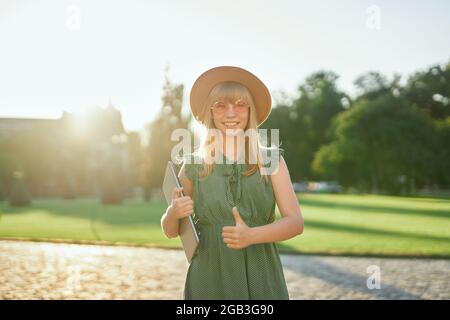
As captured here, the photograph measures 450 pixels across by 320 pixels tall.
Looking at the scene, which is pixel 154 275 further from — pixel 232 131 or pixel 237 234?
pixel 237 234

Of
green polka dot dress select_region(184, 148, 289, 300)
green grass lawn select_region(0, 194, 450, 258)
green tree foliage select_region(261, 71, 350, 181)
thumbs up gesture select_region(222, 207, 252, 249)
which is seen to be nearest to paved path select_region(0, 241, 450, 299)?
green grass lawn select_region(0, 194, 450, 258)

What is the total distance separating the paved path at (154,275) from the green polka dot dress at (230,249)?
4994mm

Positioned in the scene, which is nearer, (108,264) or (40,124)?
(108,264)

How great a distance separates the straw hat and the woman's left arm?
342 mm

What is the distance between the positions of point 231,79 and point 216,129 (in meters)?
0.27

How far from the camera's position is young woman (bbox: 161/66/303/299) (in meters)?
2.39

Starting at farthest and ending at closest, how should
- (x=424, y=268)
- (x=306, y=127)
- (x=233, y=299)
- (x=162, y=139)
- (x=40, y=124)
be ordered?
(x=306, y=127) → (x=40, y=124) → (x=162, y=139) → (x=424, y=268) → (x=233, y=299)

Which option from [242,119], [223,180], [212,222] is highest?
[242,119]

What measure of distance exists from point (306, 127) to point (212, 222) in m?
64.9

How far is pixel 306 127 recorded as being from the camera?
2608 inches

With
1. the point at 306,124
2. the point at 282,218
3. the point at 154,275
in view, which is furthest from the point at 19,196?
the point at 306,124
